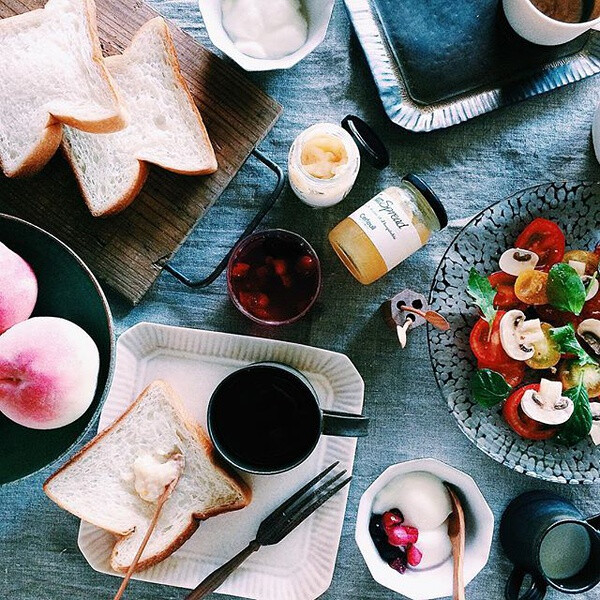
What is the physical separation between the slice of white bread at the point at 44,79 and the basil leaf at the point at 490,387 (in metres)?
0.61

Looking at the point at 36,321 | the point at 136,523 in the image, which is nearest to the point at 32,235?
the point at 36,321

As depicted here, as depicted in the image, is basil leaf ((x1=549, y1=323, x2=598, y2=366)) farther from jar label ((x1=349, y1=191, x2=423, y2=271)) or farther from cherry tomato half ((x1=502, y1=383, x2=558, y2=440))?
jar label ((x1=349, y1=191, x2=423, y2=271))

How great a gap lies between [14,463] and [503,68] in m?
0.91

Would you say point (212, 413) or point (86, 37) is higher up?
point (86, 37)

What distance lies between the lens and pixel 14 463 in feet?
3.23

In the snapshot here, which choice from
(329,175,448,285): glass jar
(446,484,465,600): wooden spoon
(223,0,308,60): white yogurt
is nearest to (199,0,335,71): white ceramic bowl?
(223,0,308,60): white yogurt

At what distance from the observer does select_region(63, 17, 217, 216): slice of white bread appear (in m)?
1.08

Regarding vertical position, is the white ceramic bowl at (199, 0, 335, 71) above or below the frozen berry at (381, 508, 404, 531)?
above

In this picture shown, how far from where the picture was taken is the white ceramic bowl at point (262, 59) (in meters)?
1.06

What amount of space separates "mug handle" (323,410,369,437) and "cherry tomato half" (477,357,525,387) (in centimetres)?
21

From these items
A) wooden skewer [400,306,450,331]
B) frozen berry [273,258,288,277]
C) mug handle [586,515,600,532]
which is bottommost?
mug handle [586,515,600,532]

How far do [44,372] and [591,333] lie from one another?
0.76 m

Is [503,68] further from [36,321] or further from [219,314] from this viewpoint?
[36,321]

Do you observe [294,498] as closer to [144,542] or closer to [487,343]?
[144,542]
